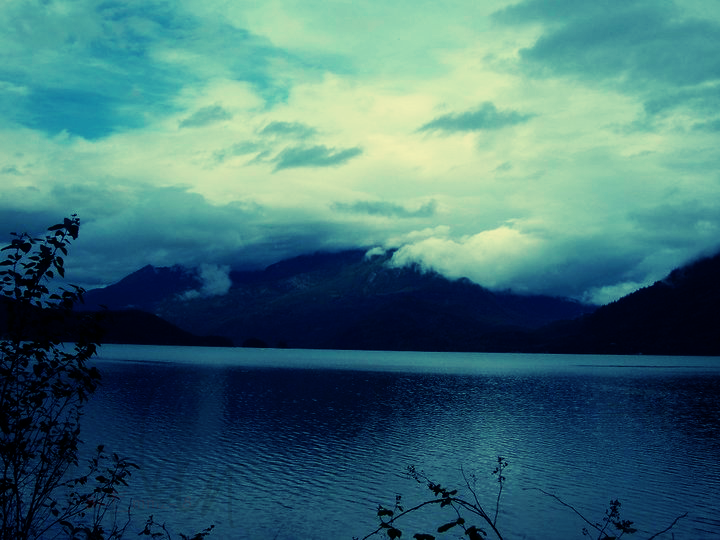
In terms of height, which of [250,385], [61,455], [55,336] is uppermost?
[55,336]

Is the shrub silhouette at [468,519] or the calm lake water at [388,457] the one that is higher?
the shrub silhouette at [468,519]

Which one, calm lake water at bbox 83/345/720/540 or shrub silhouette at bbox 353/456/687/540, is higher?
shrub silhouette at bbox 353/456/687/540

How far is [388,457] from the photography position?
227 ft

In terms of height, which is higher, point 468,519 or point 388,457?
point 468,519

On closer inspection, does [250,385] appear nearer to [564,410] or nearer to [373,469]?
[564,410]

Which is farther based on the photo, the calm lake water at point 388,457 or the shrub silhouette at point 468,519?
the calm lake water at point 388,457

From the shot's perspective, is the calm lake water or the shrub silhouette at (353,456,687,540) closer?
the shrub silhouette at (353,456,687,540)

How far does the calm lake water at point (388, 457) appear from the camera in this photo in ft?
151

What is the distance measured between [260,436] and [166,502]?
3446 centimetres

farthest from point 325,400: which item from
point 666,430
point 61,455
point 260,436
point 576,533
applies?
point 61,455

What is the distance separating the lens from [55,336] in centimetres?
1389

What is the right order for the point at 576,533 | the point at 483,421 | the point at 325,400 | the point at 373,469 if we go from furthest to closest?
the point at 325,400, the point at 483,421, the point at 373,469, the point at 576,533

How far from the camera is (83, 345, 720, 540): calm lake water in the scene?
45.9 m

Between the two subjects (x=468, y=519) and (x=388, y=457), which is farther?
(x=388, y=457)
